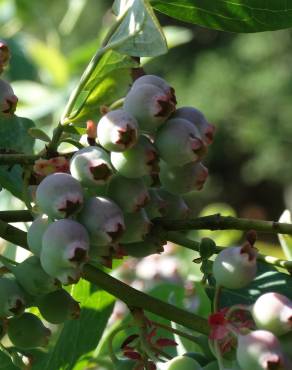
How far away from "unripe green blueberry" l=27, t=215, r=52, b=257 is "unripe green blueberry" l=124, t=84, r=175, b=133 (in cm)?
10

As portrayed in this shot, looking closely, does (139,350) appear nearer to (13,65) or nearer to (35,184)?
(35,184)

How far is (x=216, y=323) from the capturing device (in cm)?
62

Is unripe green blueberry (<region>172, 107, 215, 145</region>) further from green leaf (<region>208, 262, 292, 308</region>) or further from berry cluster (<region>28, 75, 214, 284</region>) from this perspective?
green leaf (<region>208, 262, 292, 308</region>)

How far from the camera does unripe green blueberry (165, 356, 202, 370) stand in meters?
0.63

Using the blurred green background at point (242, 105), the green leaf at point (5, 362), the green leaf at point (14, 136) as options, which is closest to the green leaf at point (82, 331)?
the green leaf at point (5, 362)

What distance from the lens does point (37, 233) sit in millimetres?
643

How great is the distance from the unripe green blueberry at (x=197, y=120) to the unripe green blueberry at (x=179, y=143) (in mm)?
Result: 13

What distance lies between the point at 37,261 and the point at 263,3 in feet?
1.04

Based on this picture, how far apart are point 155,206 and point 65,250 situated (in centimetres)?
12

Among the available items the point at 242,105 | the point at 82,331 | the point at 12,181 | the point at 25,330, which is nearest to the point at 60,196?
the point at 25,330

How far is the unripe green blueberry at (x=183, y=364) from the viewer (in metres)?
0.63

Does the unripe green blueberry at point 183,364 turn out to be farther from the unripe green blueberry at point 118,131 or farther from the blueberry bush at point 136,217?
the unripe green blueberry at point 118,131

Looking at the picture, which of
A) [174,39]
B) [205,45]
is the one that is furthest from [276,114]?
[174,39]

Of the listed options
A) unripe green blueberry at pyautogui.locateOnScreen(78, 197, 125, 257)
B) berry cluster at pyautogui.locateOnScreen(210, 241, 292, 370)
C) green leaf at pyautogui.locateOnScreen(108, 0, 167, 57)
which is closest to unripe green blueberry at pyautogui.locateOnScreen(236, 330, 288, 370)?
berry cluster at pyautogui.locateOnScreen(210, 241, 292, 370)
